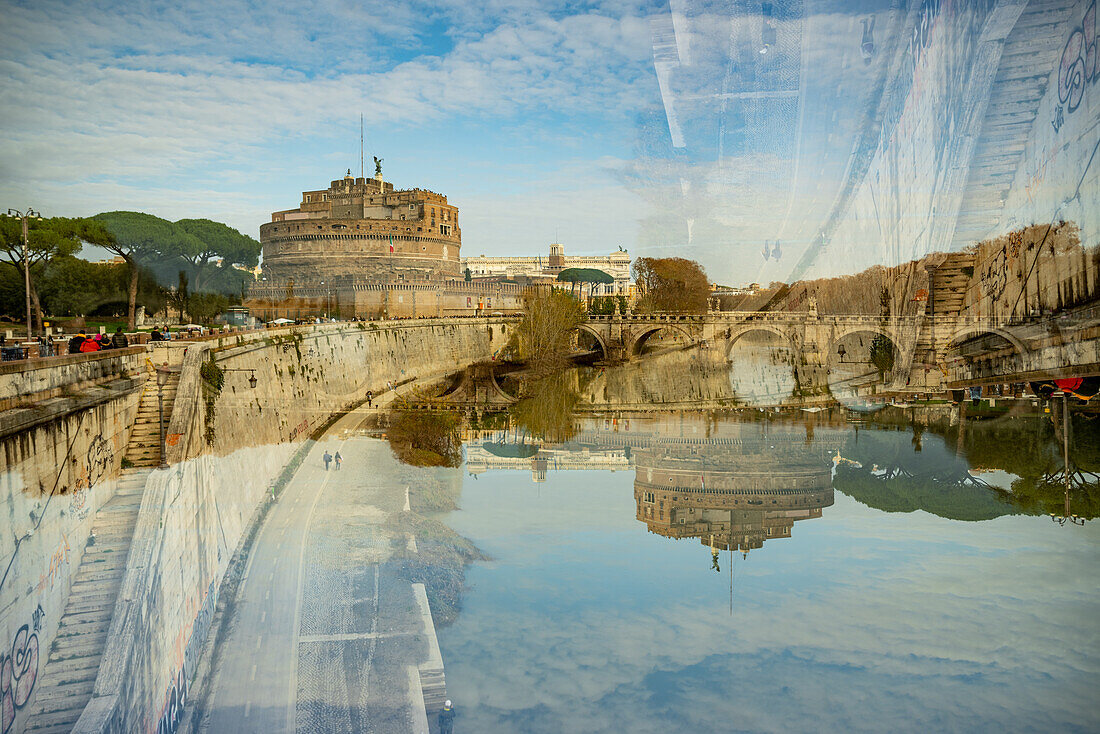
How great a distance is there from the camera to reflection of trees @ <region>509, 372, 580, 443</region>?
14008 millimetres

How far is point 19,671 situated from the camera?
367cm

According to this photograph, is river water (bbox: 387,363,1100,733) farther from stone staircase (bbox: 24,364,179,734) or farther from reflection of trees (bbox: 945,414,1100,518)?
stone staircase (bbox: 24,364,179,734)

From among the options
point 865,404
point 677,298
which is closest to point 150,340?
point 865,404

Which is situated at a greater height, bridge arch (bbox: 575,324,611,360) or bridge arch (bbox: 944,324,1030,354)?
bridge arch (bbox: 575,324,611,360)

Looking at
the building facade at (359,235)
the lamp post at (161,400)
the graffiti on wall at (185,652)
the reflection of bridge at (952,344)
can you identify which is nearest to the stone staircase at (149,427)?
the lamp post at (161,400)

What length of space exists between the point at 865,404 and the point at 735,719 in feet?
28.7

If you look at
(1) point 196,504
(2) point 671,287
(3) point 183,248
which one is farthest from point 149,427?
(2) point 671,287

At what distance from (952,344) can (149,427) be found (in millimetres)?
7995

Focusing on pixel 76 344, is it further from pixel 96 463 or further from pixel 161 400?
pixel 96 463

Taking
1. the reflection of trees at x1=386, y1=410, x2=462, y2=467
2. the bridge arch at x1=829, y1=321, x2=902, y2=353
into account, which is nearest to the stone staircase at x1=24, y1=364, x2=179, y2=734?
the reflection of trees at x1=386, y1=410, x2=462, y2=467

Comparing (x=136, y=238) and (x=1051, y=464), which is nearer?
(x=1051, y=464)

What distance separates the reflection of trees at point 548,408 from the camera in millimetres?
14008

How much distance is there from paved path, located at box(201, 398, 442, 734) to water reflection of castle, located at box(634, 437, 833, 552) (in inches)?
123

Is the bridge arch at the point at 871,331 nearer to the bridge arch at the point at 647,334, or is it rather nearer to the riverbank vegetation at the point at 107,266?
the riverbank vegetation at the point at 107,266
